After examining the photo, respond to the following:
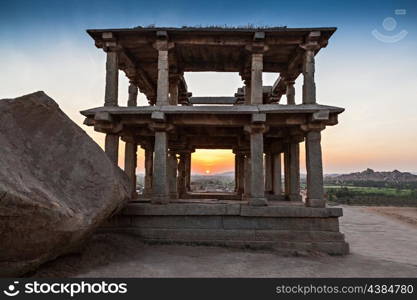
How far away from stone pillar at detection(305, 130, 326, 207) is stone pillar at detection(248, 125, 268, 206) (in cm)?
159

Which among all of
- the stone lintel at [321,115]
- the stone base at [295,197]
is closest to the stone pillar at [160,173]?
the stone lintel at [321,115]

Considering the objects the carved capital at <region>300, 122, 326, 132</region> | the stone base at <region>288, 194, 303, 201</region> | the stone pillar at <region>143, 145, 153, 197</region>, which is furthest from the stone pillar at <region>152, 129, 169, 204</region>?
the stone base at <region>288, 194, 303, 201</region>

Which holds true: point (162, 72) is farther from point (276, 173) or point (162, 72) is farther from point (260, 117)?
point (276, 173)

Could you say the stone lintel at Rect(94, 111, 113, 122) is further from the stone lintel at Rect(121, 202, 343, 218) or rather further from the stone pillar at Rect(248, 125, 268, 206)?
the stone pillar at Rect(248, 125, 268, 206)

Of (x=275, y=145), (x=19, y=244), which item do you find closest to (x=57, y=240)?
(x=19, y=244)

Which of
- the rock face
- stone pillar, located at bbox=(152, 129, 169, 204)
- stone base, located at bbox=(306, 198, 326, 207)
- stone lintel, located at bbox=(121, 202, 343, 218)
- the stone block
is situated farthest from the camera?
stone pillar, located at bbox=(152, 129, 169, 204)

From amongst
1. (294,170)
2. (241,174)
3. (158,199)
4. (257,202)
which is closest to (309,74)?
(294,170)

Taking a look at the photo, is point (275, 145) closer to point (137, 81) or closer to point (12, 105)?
point (137, 81)

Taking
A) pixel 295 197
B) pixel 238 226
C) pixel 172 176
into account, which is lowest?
pixel 238 226

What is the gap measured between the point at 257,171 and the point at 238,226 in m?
1.95

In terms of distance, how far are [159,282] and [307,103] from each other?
24.1 ft

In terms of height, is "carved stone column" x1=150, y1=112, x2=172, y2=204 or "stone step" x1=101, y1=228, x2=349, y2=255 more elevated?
"carved stone column" x1=150, y1=112, x2=172, y2=204

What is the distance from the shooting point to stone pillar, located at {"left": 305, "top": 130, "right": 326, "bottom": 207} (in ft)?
28.9

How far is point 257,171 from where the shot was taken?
8961 millimetres
